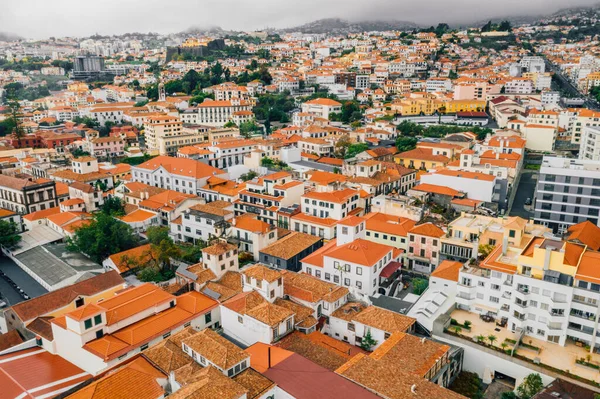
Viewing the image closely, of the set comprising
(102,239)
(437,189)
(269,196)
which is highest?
(437,189)

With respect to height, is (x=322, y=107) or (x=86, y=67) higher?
(x=86, y=67)

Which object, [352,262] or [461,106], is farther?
[461,106]

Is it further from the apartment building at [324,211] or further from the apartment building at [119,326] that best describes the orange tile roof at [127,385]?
the apartment building at [324,211]

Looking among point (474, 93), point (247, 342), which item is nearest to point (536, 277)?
point (247, 342)

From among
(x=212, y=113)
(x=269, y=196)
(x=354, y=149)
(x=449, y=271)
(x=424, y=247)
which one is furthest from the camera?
(x=212, y=113)

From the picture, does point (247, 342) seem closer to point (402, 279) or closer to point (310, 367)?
point (310, 367)

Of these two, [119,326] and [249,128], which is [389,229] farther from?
[249,128]

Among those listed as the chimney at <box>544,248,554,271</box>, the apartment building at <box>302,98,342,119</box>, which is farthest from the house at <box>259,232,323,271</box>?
the apartment building at <box>302,98,342,119</box>

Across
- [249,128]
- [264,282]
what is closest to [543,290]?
[264,282]
